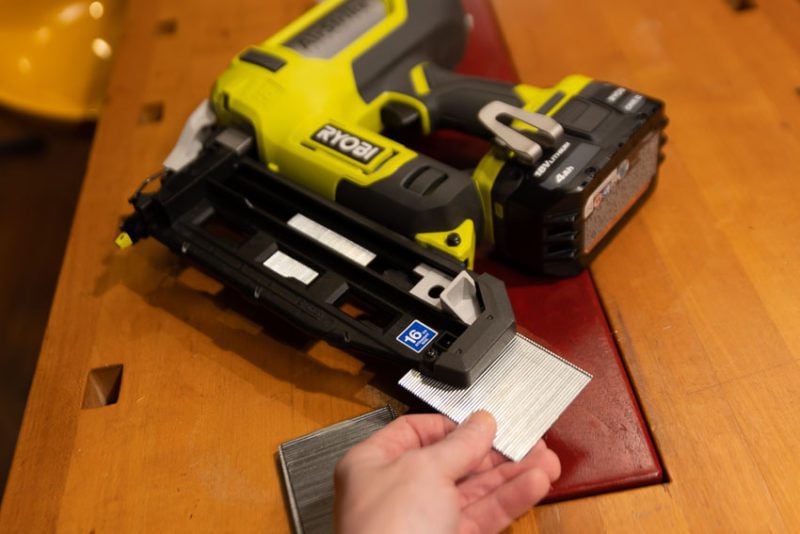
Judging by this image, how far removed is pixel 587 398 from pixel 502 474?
0.52ft

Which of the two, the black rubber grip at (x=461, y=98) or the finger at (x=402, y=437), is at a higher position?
the black rubber grip at (x=461, y=98)

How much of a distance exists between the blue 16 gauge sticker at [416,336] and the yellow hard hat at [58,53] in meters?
1.04

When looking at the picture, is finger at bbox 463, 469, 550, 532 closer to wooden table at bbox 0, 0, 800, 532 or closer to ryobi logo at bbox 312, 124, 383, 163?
wooden table at bbox 0, 0, 800, 532

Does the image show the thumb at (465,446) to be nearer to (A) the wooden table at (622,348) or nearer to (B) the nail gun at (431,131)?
(A) the wooden table at (622,348)

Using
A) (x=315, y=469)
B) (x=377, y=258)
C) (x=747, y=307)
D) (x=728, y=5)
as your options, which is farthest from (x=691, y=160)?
(x=315, y=469)

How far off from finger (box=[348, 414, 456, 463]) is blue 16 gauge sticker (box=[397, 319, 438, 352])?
77 millimetres

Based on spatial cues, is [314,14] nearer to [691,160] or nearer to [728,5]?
[691,160]

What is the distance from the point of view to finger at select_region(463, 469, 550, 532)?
2.10 ft

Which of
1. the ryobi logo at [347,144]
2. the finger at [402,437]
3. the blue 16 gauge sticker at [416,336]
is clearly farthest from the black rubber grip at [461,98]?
the finger at [402,437]

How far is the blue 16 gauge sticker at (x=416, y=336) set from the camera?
2.44 feet

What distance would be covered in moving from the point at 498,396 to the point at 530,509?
4.6 inches

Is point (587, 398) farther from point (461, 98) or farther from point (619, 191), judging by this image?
point (461, 98)

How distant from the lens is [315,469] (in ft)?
2.47

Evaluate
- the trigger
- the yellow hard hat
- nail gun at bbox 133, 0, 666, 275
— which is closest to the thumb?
nail gun at bbox 133, 0, 666, 275
